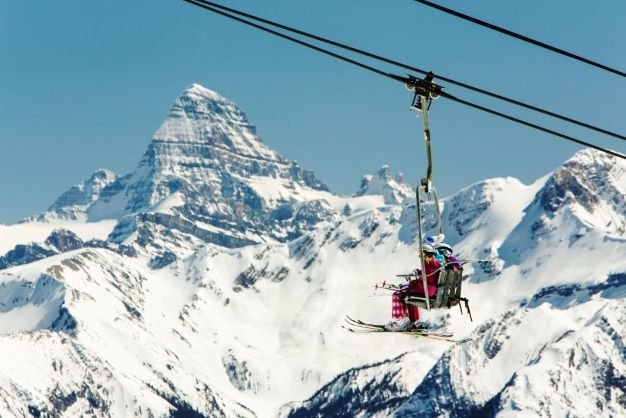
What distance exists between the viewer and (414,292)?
47.5 metres

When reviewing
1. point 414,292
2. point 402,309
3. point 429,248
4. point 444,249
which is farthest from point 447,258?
point 402,309

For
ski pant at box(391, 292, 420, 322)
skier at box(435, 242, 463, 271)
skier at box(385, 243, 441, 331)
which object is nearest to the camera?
skier at box(385, 243, 441, 331)

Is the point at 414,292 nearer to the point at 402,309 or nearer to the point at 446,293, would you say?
the point at 446,293

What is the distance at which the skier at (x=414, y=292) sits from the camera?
45.6 metres

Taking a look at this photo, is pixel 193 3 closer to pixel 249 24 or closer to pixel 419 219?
pixel 249 24

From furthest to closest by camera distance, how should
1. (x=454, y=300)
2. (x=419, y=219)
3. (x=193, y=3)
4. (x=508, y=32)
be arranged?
(x=454, y=300)
(x=419, y=219)
(x=193, y=3)
(x=508, y=32)

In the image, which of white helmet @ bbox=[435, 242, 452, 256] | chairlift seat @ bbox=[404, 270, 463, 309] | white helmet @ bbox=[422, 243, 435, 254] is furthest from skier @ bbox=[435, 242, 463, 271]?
chairlift seat @ bbox=[404, 270, 463, 309]

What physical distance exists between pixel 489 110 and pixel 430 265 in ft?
39.2

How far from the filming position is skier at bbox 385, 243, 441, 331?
4562 centimetres

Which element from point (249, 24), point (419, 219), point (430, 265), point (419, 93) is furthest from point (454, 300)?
point (249, 24)

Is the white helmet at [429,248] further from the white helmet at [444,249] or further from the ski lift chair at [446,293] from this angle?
the ski lift chair at [446,293]

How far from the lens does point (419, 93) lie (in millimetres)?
37906

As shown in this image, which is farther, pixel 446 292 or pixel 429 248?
pixel 429 248

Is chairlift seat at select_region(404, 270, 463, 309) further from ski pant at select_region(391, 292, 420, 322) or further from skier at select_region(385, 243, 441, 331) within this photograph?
ski pant at select_region(391, 292, 420, 322)
